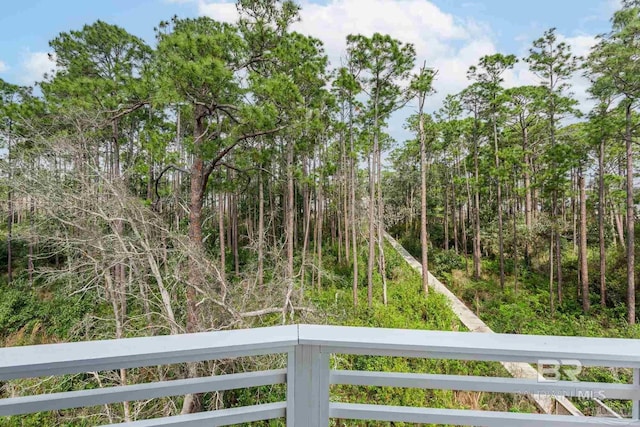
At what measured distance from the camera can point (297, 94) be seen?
482 cm

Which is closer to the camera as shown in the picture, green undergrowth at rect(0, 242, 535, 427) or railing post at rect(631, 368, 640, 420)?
railing post at rect(631, 368, 640, 420)

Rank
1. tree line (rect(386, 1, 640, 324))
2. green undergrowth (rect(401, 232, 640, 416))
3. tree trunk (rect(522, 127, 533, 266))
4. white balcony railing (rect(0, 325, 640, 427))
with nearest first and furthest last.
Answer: white balcony railing (rect(0, 325, 640, 427)) < tree line (rect(386, 1, 640, 324)) < green undergrowth (rect(401, 232, 640, 416)) < tree trunk (rect(522, 127, 533, 266))

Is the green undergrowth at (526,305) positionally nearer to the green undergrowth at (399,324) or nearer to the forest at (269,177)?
the forest at (269,177)

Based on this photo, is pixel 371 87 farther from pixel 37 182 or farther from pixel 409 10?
pixel 37 182

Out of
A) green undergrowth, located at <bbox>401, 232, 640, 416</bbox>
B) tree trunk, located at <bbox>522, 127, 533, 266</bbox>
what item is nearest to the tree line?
tree trunk, located at <bbox>522, 127, 533, 266</bbox>

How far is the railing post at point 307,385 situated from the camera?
747 millimetres

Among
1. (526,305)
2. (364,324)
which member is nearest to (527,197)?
(526,305)

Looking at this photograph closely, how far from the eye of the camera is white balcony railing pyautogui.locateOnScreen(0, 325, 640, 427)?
2.16 ft

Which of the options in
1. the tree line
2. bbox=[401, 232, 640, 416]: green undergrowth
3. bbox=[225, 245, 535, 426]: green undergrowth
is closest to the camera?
bbox=[225, 245, 535, 426]: green undergrowth

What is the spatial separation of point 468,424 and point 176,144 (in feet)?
21.9

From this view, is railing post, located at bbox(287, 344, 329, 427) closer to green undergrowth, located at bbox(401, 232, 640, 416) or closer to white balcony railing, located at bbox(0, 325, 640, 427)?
white balcony railing, located at bbox(0, 325, 640, 427)

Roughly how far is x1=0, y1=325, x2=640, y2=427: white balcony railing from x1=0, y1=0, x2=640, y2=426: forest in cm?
169

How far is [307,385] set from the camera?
0.75 metres

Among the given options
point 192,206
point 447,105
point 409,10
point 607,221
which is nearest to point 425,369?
point 192,206
